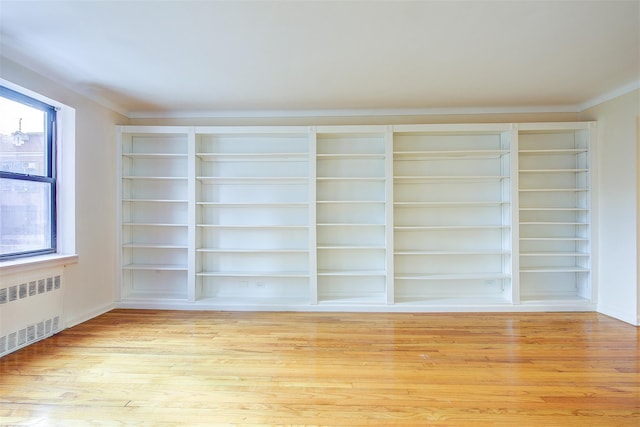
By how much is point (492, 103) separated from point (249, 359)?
379cm

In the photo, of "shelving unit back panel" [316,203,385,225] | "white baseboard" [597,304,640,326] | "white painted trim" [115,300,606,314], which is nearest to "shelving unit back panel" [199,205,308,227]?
"shelving unit back panel" [316,203,385,225]

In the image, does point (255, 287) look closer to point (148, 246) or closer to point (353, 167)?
point (148, 246)

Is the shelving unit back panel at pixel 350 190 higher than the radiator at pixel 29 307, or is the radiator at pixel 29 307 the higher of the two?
the shelving unit back panel at pixel 350 190

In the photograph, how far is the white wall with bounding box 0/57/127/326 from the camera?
10.2 ft

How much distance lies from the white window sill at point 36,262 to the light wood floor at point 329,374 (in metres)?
0.68

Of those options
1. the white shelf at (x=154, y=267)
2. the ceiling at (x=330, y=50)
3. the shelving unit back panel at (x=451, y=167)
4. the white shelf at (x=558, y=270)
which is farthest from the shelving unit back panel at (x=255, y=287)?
the white shelf at (x=558, y=270)

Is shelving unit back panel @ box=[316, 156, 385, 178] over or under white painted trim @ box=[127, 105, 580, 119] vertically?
under

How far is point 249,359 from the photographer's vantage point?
248cm

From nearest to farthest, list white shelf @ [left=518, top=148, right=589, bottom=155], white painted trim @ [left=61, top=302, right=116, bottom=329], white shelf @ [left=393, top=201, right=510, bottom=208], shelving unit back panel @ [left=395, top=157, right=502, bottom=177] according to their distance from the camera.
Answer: white painted trim @ [left=61, top=302, right=116, bottom=329]
white shelf @ [left=518, top=148, right=589, bottom=155]
white shelf @ [left=393, top=201, right=510, bottom=208]
shelving unit back panel @ [left=395, top=157, right=502, bottom=177]

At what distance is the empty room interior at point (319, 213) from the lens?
199 centimetres

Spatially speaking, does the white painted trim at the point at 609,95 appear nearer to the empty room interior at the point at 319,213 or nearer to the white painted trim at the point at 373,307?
the empty room interior at the point at 319,213

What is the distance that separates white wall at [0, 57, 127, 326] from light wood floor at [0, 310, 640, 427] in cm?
34

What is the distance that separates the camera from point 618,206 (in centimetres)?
336

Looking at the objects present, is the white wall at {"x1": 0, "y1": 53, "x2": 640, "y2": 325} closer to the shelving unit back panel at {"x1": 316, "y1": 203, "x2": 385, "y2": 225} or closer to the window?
the window
